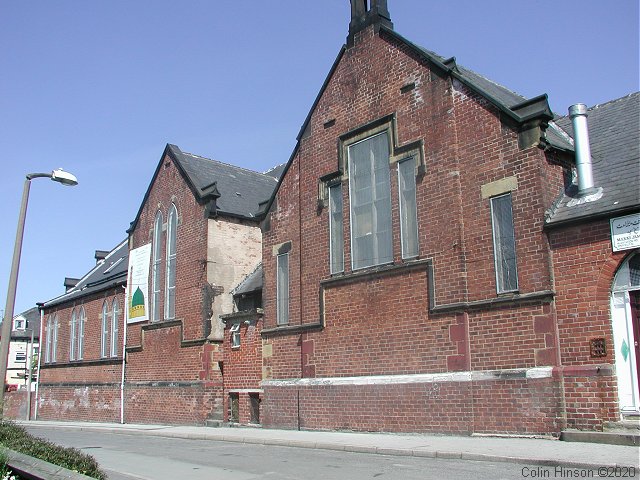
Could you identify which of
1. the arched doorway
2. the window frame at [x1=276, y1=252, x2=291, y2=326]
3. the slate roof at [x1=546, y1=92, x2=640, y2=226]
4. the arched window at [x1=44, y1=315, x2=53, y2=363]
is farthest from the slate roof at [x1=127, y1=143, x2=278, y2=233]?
the arched doorway

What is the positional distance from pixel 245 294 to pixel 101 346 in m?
11.4

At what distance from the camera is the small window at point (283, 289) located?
20938 mm

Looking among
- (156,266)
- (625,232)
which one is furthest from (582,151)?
(156,266)

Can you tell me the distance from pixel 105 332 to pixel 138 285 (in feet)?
15.1

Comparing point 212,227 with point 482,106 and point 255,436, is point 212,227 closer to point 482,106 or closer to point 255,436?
point 255,436

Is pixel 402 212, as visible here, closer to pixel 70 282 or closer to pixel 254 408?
pixel 254 408

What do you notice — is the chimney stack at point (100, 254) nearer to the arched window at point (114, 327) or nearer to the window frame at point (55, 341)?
the window frame at point (55, 341)

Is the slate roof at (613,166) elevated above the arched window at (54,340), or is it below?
above

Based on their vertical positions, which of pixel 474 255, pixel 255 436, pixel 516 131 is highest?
pixel 516 131

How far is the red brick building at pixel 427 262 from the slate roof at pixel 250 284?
2.87 m

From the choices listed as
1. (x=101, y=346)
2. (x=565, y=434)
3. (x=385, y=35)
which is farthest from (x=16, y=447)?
(x=101, y=346)

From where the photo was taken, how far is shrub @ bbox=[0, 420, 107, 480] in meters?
8.07

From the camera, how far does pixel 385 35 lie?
1909 cm

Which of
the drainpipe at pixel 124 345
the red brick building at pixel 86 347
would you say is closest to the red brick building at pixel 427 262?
the drainpipe at pixel 124 345
